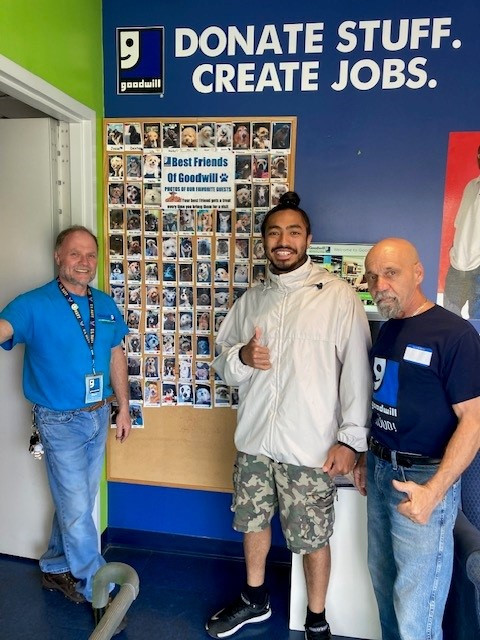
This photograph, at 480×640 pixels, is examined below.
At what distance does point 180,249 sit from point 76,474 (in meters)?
1.15

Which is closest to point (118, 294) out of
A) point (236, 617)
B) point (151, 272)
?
point (151, 272)

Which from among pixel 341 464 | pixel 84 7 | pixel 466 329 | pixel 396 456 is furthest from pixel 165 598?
pixel 84 7

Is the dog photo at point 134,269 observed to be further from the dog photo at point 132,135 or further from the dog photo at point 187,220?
the dog photo at point 132,135

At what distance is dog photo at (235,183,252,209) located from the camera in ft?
7.68

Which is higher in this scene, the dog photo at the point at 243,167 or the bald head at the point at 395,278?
the dog photo at the point at 243,167

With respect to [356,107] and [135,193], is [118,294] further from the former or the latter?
[356,107]

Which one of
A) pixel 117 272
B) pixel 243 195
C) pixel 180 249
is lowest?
pixel 117 272

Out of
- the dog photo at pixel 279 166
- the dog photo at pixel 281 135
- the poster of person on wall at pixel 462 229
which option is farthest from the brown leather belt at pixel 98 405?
the poster of person on wall at pixel 462 229

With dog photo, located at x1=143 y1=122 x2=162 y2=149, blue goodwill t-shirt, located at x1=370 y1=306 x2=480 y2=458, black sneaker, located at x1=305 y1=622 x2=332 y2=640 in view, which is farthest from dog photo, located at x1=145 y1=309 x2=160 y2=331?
black sneaker, located at x1=305 y1=622 x2=332 y2=640

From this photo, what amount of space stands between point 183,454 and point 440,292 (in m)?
1.52

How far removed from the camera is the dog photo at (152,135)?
2.38 metres

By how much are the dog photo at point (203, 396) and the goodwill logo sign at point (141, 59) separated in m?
1.48

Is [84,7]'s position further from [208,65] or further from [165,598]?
[165,598]

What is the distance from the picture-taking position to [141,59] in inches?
92.5
